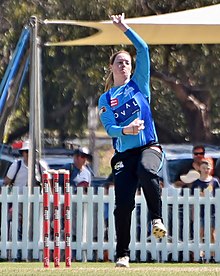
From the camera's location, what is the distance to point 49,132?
96.6 ft

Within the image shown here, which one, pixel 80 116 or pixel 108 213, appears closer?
pixel 108 213

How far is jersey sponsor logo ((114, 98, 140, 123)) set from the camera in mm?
9328

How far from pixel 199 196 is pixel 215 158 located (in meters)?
4.81

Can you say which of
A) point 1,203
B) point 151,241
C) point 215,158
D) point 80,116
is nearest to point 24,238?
point 1,203

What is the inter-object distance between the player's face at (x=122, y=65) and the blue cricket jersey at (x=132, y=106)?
83mm

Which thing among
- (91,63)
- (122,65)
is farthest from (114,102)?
(91,63)

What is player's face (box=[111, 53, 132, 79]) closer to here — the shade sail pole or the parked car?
the shade sail pole

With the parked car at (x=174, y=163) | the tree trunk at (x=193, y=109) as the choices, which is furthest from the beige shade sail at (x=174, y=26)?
the tree trunk at (x=193, y=109)

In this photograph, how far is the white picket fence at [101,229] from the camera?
1316cm

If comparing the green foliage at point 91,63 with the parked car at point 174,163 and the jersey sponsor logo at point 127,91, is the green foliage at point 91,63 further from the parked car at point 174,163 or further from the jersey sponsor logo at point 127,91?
the jersey sponsor logo at point 127,91

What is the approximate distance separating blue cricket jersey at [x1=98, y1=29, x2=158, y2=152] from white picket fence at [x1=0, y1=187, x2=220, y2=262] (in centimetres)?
374

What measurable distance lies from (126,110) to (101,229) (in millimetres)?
4052

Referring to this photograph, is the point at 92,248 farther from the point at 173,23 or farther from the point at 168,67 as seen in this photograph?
the point at 168,67

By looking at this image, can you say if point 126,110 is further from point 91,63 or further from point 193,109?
point 193,109
